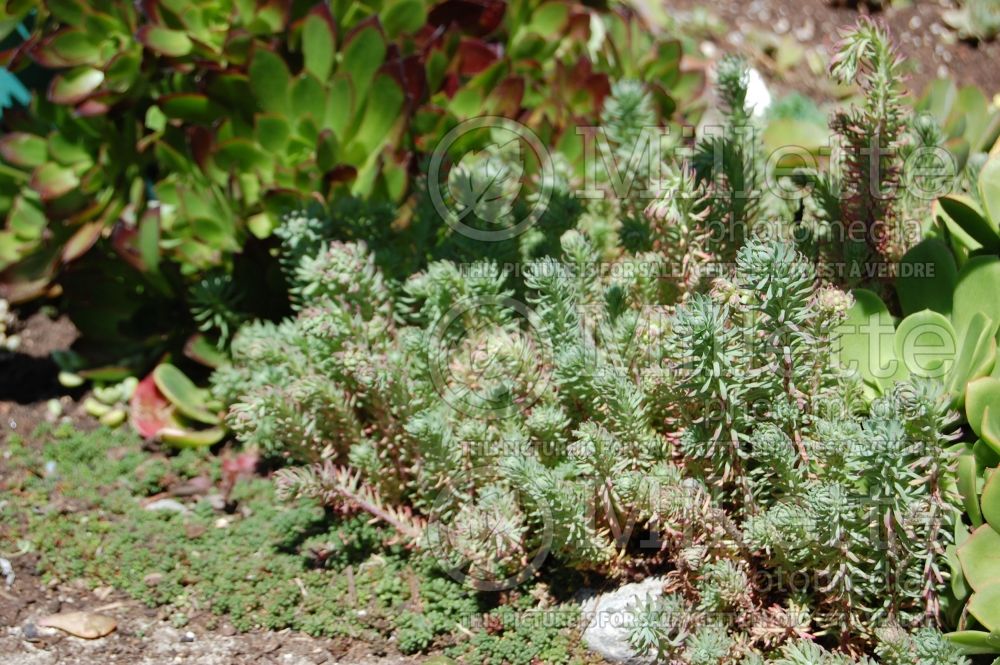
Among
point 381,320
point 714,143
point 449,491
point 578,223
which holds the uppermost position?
point 714,143

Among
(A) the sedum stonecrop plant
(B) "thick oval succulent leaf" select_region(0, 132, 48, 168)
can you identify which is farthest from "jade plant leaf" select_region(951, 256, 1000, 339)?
(B) "thick oval succulent leaf" select_region(0, 132, 48, 168)

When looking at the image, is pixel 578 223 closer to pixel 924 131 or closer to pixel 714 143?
pixel 714 143

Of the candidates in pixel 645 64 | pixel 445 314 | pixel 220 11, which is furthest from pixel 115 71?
pixel 645 64

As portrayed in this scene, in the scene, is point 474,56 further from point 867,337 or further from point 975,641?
point 975,641

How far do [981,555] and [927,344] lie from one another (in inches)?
17.8

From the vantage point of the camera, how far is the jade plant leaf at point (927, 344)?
6.68 feet

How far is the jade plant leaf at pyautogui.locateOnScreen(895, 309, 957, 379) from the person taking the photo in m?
2.04

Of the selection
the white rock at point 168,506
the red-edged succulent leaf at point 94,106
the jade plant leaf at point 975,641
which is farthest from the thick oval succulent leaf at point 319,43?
the jade plant leaf at point 975,641

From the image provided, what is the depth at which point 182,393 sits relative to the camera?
9.68 ft

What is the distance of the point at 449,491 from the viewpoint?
228cm

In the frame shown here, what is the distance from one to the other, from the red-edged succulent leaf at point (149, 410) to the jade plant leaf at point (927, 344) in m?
2.04

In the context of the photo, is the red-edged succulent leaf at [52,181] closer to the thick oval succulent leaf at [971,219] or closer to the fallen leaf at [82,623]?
the fallen leaf at [82,623]

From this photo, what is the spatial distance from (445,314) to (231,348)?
822mm

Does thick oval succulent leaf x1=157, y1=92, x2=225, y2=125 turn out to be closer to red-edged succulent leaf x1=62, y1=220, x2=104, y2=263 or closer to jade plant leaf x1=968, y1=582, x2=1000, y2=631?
red-edged succulent leaf x1=62, y1=220, x2=104, y2=263
